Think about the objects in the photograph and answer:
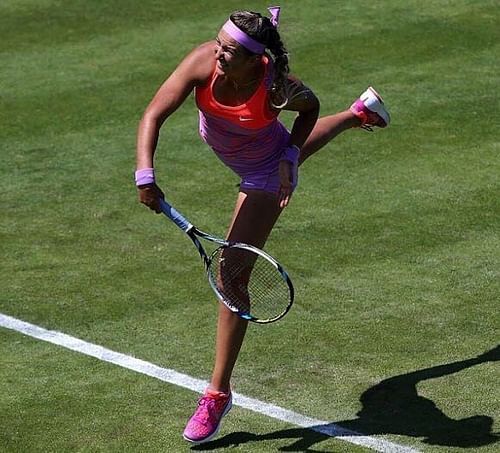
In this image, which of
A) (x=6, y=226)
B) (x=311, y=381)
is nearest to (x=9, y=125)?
(x=6, y=226)

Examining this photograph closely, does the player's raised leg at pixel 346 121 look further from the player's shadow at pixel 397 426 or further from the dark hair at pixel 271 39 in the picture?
the player's shadow at pixel 397 426

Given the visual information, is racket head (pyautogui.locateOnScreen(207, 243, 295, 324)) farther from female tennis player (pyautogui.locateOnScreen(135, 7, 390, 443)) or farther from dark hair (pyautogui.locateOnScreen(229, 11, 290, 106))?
dark hair (pyautogui.locateOnScreen(229, 11, 290, 106))

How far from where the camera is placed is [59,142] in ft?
40.0

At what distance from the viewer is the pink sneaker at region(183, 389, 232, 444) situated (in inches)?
280

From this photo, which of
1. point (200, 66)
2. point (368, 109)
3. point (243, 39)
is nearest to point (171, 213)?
point (200, 66)

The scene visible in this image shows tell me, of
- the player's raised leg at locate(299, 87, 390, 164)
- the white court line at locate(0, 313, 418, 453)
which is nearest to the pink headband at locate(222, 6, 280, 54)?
the player's raised leg at locate(299, 87, 390, 164)

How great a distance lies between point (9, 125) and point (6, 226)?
93.0 inches

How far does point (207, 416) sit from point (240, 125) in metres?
1.61

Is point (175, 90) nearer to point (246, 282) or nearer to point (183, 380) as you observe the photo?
point (246, 282)

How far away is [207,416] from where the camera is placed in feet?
23.6

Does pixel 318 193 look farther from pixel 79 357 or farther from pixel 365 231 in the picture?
pixel 79 357

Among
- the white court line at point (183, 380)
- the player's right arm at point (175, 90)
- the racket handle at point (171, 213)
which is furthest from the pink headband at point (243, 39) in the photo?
the white court line at point (183, 380)

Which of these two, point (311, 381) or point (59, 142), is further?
point (59, 142)

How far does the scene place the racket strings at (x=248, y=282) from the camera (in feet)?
23.5
